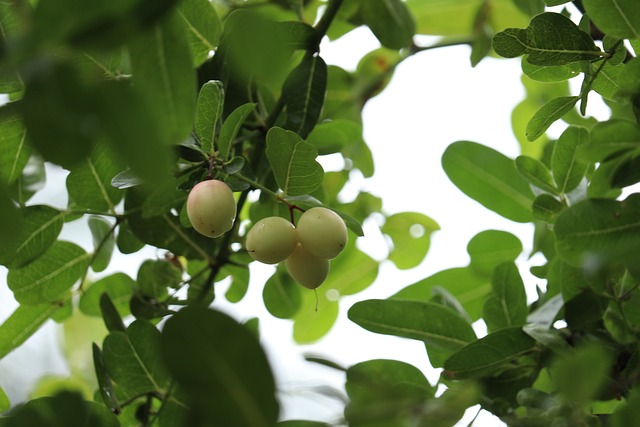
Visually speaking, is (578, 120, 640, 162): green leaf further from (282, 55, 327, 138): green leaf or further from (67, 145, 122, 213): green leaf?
(67, 145, 122, 213): green leaf

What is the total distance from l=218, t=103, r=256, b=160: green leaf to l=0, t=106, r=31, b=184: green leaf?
165mm

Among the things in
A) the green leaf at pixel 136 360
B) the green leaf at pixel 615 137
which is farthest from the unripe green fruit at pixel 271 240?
the green leaf at pixel 615 137

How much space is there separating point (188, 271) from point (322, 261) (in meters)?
0.25

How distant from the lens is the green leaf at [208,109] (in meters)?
0.58

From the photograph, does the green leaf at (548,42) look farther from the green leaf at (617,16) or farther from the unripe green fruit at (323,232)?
the unripe green fruit at (323,232)

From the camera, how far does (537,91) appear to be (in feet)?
3.87

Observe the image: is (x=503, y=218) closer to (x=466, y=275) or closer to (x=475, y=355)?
(x=466, y=275)

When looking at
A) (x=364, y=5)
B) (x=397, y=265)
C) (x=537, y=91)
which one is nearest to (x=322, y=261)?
(x=364, y=5)

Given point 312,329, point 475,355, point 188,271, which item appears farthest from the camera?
point 312,329

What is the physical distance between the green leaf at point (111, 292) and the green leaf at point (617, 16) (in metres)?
0.51

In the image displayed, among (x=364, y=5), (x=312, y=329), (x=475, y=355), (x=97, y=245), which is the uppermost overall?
(x=364, y=5)

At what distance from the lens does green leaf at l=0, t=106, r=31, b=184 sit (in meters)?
0.65

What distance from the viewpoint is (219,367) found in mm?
328

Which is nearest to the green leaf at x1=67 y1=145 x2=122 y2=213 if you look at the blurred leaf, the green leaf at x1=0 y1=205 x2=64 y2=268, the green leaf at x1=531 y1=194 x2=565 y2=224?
the green leaf at x1=0 y1=205 x2=64 y2=268
